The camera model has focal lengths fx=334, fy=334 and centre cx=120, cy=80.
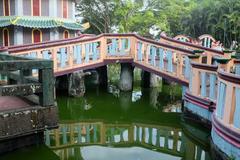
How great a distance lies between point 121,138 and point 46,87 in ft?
13.4

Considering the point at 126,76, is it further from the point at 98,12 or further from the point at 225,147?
the point at 98,12

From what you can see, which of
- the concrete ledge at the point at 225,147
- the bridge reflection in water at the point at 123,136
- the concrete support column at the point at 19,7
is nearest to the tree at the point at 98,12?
the concrete support column at the point at 19,7

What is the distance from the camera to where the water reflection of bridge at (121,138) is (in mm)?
6785

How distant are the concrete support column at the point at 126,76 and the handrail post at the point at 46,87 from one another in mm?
9249

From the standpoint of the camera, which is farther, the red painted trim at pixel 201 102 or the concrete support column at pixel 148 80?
the concrete support column at pixel 148 80

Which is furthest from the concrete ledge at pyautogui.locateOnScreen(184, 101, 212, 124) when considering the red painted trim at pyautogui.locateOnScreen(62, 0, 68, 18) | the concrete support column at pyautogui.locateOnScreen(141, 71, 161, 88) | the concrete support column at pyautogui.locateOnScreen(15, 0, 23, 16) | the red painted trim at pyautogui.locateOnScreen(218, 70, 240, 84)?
the red painted trim at pyautogui.locateOnScreen(62, 0, 68, 18)

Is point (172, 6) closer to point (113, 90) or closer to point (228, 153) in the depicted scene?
point (113, 90)

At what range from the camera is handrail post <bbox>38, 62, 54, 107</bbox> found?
397cm

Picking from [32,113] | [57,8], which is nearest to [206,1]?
[57,8]

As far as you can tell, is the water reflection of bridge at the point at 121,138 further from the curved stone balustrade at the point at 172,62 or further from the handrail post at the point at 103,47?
the handrail post at the point at 103,47

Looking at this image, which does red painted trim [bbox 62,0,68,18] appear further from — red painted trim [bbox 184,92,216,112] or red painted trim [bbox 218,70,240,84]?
Result: red painted trim [bbox 218,70,240,84]

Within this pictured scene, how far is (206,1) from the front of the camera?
28.1 m

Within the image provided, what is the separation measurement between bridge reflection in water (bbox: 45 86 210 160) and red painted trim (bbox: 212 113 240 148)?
1.03 meters

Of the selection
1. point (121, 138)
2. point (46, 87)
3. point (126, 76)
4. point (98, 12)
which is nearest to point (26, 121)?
point (46, 87)
